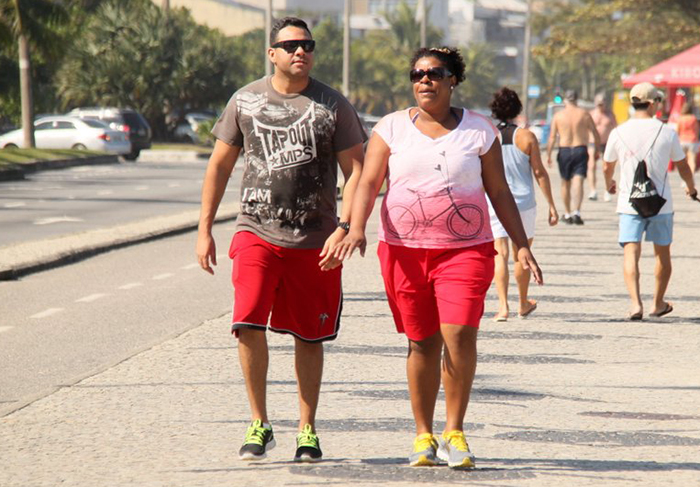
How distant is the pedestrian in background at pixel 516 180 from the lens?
1089 centimetres

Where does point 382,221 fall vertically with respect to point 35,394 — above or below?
above

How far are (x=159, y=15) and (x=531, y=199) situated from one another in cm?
4754

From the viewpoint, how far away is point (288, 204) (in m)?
6.16

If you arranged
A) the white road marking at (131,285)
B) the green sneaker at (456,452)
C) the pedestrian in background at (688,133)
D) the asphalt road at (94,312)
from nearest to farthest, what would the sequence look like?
the green sneaker at (456,452) < the asphalt road at (94,312) < the white road marking at (131,285) < the pedestrian in background at (688,133)

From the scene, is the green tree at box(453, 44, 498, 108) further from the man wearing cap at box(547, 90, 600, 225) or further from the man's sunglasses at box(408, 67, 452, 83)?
the man's sunglasses at box(408, 67, 452, 83)

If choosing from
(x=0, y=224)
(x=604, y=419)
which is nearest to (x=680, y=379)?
(x=604, y=419)

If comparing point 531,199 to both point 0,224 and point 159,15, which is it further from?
point 159,15

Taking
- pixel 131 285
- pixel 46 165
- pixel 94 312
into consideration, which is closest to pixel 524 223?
pixel 94 312

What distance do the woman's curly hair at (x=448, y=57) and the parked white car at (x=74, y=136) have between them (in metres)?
40.5

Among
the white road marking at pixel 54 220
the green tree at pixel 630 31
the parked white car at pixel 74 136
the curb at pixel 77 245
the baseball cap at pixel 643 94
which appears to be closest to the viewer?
the baseball cap at pixel 643 94

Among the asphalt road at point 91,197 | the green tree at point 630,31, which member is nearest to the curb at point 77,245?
the asphalt road at point 91,197

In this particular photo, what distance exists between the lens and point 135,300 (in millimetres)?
12141

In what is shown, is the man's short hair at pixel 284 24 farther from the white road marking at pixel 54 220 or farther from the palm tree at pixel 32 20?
the palm tree at pixel 32 20

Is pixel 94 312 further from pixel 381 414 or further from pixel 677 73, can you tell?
pixel 677 73
